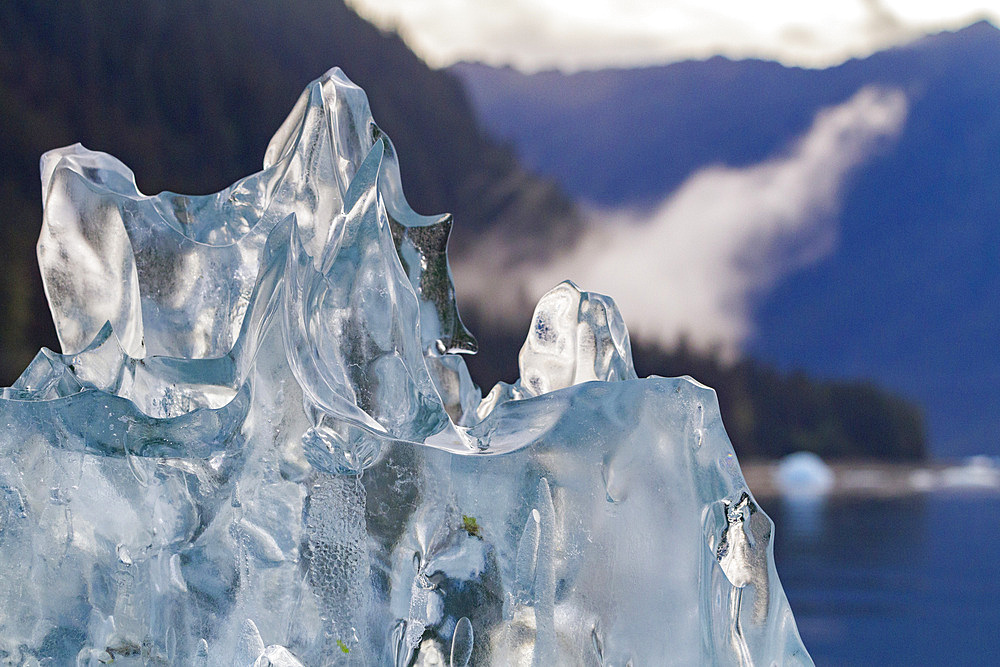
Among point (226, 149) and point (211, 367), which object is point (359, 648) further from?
point (226, 149)

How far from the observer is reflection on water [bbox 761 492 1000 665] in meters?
3.39

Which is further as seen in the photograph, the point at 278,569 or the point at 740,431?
the point at 740,431

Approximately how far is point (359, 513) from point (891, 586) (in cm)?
404

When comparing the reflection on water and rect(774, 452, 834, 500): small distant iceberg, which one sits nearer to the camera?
the reflection on water

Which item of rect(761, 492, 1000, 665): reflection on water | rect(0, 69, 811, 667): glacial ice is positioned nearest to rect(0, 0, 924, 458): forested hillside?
rect(761, 492, 1000, 665): reflection on water

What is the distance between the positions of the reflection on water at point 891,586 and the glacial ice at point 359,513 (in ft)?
8.34

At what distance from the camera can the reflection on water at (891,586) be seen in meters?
3.39

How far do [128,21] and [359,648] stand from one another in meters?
12.0

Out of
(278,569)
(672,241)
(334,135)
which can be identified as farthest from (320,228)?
(672,241)

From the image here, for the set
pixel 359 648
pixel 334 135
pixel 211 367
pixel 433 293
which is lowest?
pixel 359 648

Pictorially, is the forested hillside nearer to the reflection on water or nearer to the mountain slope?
the mountain slope

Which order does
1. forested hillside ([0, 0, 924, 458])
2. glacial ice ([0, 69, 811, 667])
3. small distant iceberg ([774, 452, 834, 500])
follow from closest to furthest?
glacial ice ([0, 69, 811, 667]) → forested hillside ([0, 0, 924, 458]) → small distant iceberg ([774, 452, 834, 500])

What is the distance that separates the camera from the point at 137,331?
1004 mm

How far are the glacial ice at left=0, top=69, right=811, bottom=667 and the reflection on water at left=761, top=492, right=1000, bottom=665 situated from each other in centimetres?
254
